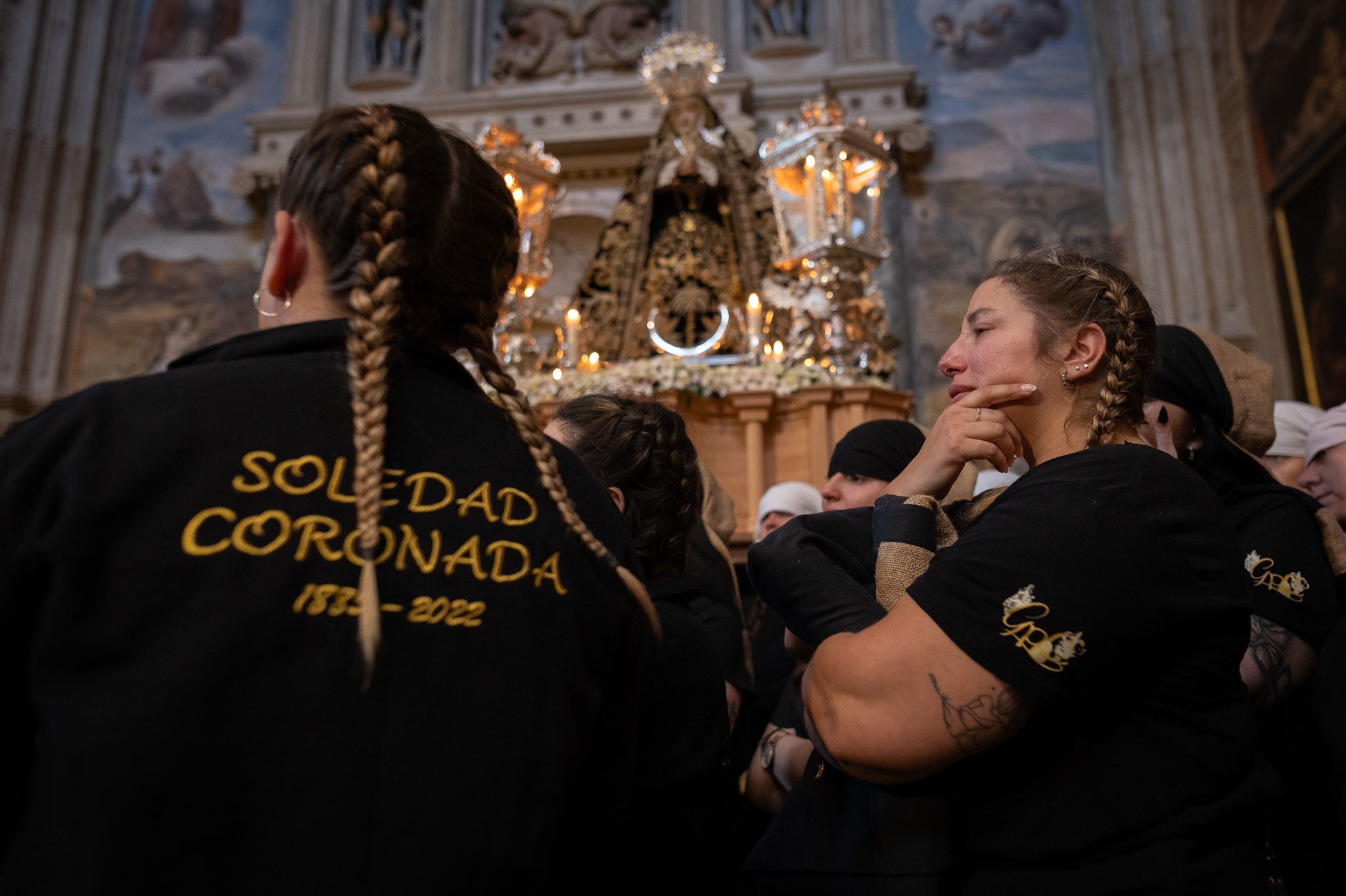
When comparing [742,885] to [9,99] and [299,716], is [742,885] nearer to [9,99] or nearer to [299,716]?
[299,716]

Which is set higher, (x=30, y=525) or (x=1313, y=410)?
(x=1313, y=410)

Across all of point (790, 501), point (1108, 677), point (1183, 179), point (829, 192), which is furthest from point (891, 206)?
point (1108, 677)

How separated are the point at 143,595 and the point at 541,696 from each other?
1.36 feet

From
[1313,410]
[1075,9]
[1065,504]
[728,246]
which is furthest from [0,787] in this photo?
[1075,9]

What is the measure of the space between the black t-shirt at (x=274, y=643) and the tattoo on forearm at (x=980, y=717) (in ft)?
1.58

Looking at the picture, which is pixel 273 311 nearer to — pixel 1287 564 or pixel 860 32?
pixel 1287 564

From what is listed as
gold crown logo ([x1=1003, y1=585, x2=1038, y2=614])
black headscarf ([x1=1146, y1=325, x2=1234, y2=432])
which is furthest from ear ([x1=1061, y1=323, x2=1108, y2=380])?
black headscarf ([x1=1146, y1=325, x2=1234, y2=432])

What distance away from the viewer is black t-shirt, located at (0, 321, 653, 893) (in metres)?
0.96

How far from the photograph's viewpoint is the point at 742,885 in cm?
192

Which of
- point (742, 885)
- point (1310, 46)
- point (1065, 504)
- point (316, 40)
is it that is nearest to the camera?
point (1065, 504)

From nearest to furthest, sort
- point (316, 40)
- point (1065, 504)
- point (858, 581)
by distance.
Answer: point (1065, 504)
point (858, 581)
point (316, 40)

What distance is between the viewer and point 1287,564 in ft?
7.04

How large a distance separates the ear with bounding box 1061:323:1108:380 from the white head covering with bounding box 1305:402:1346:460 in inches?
53.4

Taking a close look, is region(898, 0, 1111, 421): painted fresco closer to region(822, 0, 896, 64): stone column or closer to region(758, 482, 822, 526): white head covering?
region(822, 0, 896, 64): stone column
